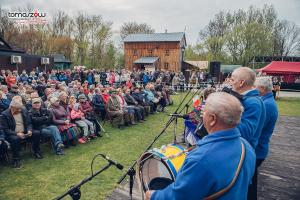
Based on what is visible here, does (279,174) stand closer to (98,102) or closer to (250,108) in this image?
(250,108)

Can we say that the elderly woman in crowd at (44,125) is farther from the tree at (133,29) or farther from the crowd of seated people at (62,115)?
the tree at (133,29)

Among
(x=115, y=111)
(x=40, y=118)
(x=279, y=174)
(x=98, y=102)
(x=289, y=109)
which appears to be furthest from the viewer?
(x=289, y=109)

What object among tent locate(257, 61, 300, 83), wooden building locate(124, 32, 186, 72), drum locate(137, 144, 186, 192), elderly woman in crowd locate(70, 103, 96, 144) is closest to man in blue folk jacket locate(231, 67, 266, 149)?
drum locate(137, 144, 186, 192)

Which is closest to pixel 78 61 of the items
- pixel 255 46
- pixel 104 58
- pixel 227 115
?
pixel 104 58

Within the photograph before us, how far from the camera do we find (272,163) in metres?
5.70

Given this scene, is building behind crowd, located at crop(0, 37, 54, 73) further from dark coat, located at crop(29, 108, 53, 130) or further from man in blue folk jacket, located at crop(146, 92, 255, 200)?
man in blue folk jacket, located at crop(146, 92, 255, 200)

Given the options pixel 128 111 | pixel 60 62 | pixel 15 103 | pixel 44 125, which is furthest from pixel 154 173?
pixel 60 62

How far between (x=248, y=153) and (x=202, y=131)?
1629 mm

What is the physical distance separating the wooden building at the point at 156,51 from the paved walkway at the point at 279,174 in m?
32.6

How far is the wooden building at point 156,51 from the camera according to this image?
→ 39875 millimetres

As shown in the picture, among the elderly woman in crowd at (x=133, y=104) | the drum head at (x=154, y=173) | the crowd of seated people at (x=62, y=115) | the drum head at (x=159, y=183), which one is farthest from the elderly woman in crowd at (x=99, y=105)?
the drum head at (x=159, y=183)

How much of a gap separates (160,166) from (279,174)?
3532 mm

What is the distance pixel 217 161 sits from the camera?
4.76 ft

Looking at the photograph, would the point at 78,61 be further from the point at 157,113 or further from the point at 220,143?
the point at 220,143
